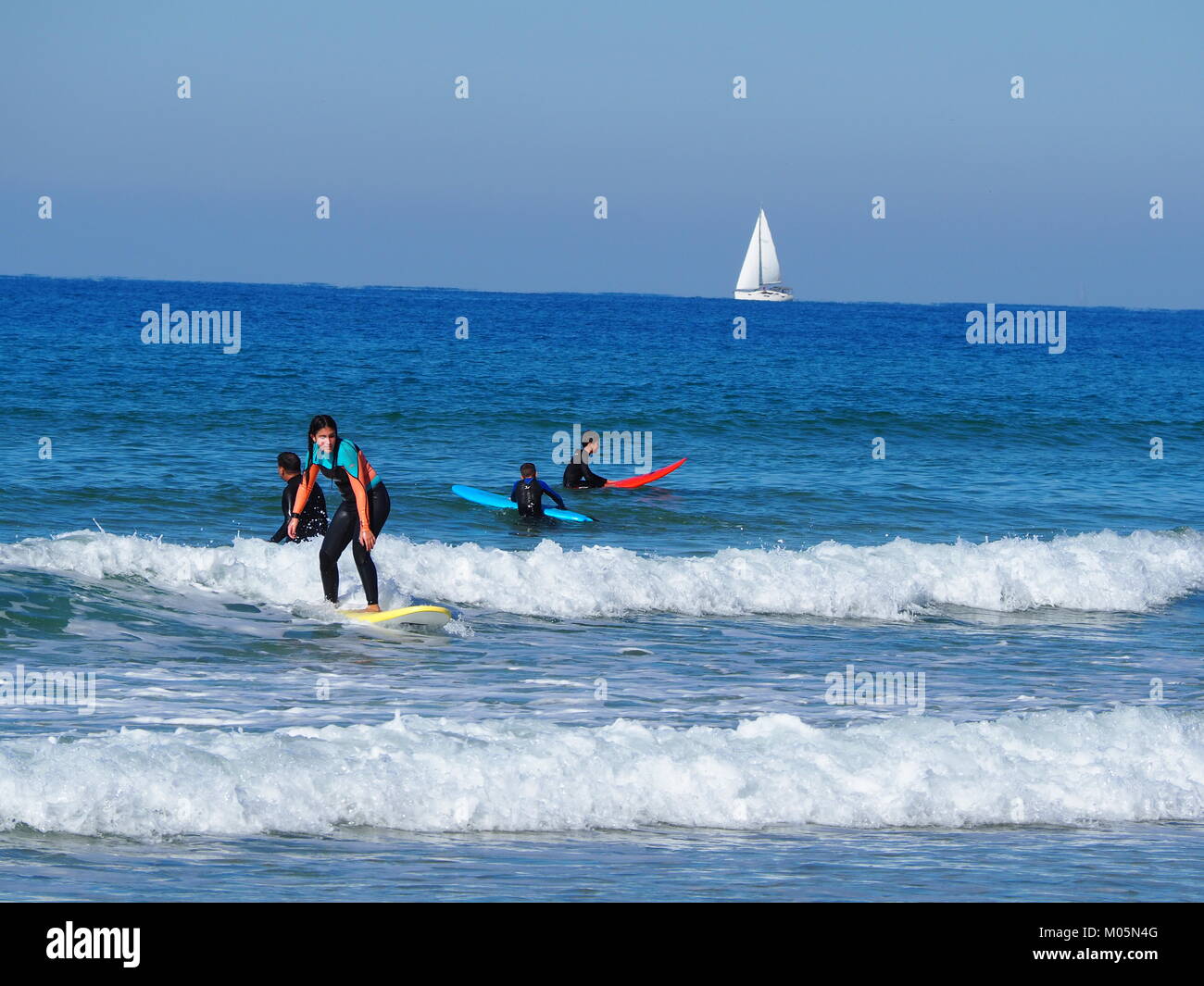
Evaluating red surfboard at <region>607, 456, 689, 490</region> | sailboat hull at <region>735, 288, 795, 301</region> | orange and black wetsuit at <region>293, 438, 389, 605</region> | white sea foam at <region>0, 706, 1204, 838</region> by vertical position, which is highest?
sailboat hull at <region>735, 288, 795, 301</region>

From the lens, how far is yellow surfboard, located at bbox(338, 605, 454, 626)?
1305cm

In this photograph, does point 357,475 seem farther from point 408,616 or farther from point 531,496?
point 531,496

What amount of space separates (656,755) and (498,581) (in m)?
7.30

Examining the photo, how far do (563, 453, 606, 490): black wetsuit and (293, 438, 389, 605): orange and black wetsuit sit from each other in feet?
33.0

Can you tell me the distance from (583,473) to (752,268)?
111 metres

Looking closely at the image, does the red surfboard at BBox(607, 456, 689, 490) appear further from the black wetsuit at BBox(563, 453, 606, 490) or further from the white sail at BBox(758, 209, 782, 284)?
the white sail at BBox(758, 209, 782, 284)

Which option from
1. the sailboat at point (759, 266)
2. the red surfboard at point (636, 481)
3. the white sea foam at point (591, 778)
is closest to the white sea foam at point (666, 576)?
the white sea foam at point (591, 778)

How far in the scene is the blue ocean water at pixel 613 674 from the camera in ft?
23.8

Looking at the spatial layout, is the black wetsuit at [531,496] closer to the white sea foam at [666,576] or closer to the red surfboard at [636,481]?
the red surfboard at [636,481]

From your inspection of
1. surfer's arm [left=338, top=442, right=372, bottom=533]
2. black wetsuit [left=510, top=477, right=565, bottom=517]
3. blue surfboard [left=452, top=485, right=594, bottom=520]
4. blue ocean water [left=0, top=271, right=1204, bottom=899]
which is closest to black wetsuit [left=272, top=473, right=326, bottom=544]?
blue ocean water [left=0, top=271, right=1204, bottom=899]

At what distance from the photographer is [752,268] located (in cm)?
13112

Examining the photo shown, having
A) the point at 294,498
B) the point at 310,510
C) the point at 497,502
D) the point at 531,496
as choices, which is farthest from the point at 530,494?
the point at 294,498

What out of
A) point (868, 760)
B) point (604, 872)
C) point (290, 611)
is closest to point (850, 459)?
point (290, 611)
